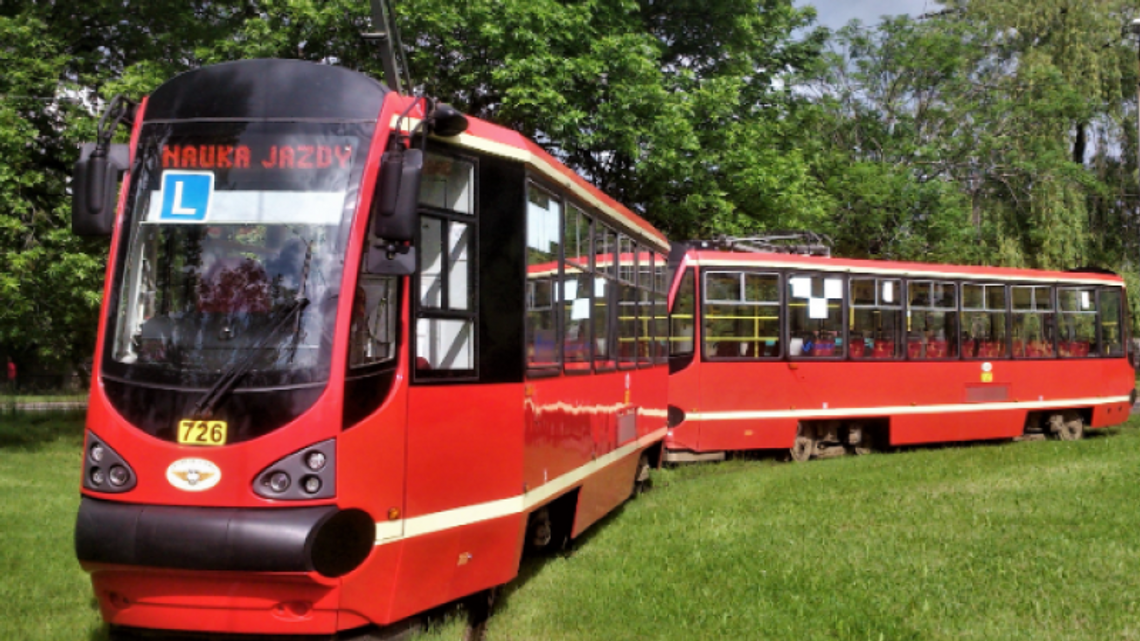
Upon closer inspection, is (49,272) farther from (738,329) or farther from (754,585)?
(754,585)

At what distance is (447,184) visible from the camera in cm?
682

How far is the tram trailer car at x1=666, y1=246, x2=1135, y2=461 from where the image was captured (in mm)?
16609

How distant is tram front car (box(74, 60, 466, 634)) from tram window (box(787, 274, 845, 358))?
37.7 ft

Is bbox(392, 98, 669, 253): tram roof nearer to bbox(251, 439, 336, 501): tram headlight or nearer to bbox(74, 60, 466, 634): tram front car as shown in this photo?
bbox(74, 60, 466, 634): tram front car

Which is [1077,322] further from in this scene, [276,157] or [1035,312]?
[276,157]

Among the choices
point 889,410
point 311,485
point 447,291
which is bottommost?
point 889,410

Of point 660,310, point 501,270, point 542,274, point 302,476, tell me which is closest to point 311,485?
point 302,476

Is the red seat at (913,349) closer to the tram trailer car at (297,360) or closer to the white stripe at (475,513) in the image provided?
the white stripe at (475,513)

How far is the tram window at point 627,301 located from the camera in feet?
35.2

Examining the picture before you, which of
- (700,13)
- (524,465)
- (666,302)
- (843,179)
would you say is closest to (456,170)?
(524,465)

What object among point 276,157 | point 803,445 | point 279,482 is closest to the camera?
point 279,482

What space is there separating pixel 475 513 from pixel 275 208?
2132 mm

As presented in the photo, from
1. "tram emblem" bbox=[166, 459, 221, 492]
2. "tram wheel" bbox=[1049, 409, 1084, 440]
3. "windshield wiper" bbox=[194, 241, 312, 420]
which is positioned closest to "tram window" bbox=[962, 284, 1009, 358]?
"tram wheel" bbox=[1049, 409, 1084, 440]

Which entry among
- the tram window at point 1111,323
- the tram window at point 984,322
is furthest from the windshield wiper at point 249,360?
the tram window at point 1111,323
